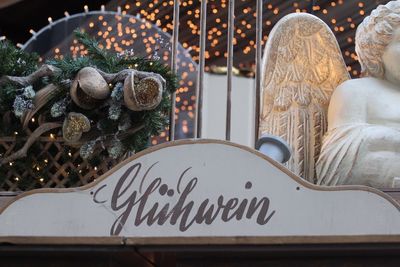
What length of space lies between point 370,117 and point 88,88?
104 centimetres

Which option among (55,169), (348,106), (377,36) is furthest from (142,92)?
(377,36)

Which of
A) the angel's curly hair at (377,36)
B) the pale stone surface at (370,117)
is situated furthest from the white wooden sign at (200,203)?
the angel's curly hair at (377,36)

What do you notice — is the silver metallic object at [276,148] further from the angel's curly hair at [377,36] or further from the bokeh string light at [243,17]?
the bokeh string light at [243,17]

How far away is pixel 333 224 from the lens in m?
3.03

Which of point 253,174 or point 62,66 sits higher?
point 62,66

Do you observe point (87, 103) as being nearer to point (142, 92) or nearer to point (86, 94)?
point (86, 94)

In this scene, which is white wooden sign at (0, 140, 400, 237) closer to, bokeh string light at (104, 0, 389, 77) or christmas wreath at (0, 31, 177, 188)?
christmas wreath at (0, 31, 177, 188)

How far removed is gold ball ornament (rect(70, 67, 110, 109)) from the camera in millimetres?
3457

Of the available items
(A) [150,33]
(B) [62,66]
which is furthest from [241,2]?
(B) [62,66]

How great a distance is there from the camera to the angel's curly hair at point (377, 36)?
3.90 metres

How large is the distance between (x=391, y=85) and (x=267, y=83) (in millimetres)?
461

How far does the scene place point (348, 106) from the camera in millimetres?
3836
